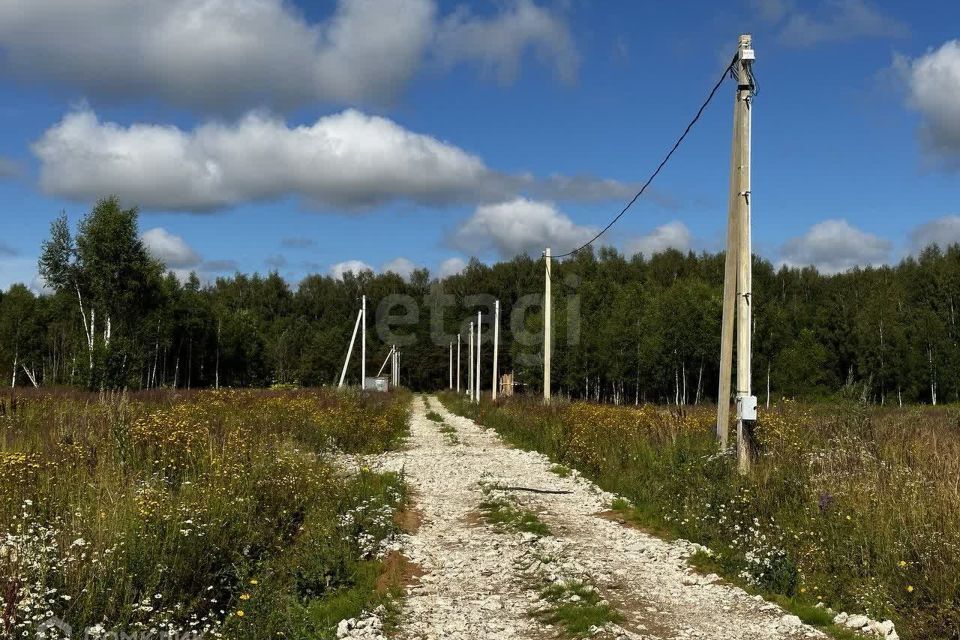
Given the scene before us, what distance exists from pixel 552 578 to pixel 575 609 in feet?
3.19

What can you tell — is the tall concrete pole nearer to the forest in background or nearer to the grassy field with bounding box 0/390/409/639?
the grassy field with bounding box 0/390/409/639

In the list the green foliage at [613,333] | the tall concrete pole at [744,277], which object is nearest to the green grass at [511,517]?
the tall concrete pole at [744,277]

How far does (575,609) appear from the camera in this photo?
614cm

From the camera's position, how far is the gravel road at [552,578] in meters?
5.87

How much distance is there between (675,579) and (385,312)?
372ft

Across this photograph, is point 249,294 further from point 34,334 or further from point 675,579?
point 675,579

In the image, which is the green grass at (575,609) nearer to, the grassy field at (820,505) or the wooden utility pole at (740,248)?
the grassy field at (820,505)

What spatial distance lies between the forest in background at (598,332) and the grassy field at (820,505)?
119ft

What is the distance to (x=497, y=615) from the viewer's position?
6.27 metres

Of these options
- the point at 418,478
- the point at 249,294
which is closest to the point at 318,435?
the point at 418,478

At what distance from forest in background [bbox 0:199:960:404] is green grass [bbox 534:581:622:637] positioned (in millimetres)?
38683

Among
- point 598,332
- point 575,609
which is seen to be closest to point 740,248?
point 575,609

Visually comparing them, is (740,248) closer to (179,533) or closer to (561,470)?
(561,470)

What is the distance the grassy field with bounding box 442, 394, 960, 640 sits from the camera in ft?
20.1
